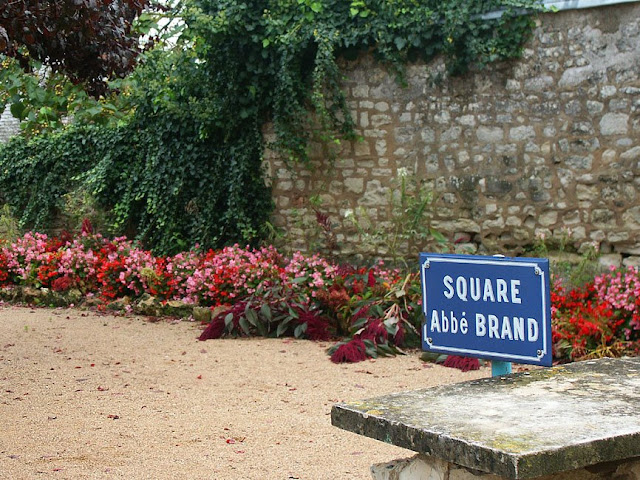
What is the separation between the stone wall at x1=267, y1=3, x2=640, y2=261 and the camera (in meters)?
7.88

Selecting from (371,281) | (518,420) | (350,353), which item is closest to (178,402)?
(350,353)

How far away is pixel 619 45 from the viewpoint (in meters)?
7.81

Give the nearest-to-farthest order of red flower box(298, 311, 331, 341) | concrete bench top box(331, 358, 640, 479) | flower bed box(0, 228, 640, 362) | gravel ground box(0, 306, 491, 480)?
concrete bench top box(331, 358, 640, 479)
gravel ground box(0, 306, 491, 480)
flower bed box(0, 228, 640, 362)
red flower box(298, 311, 331, 341)

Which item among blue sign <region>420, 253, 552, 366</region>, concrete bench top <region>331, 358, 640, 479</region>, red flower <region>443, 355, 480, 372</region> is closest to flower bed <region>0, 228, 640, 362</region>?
red flower <region>443, 355, 480, 372</region>

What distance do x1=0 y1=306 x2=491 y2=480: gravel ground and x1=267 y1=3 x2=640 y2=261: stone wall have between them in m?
2.19

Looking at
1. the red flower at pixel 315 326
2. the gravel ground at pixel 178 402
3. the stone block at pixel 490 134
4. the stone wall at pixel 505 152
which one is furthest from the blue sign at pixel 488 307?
Answer: the stone block at pixel 490 134

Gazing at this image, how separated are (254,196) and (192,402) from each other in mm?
4532

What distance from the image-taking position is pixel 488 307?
2664mm

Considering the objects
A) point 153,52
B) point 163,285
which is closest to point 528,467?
point 163,285

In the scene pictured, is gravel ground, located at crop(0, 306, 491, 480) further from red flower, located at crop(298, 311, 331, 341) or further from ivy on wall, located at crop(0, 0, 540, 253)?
ivy on wall, located at crop(0, 0, 540, 253)

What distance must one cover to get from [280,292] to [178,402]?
264 cm

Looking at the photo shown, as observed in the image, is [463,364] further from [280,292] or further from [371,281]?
[280,292]

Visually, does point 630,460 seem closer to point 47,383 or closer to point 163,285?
point 47,383

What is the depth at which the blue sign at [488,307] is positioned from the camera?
100 inches
